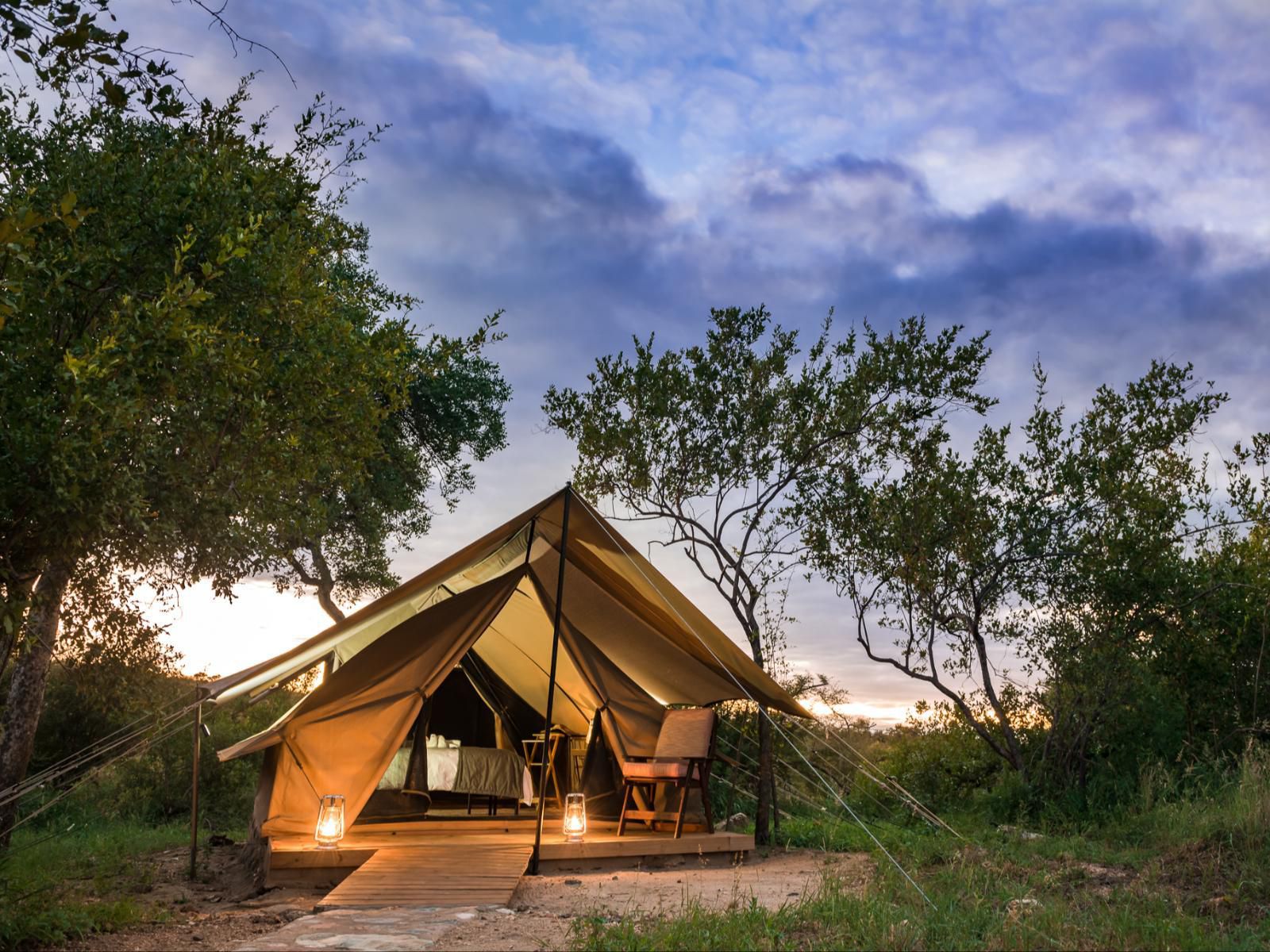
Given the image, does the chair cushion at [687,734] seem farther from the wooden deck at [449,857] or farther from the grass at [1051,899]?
the grass at [1051,899]

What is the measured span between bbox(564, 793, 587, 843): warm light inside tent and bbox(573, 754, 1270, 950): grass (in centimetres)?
185

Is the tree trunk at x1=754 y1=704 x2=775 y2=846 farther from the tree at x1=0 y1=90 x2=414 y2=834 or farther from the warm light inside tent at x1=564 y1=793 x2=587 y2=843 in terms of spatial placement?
the tree at x1=0 y1=90 x2=414 y2=834

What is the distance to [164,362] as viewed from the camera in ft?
15.9

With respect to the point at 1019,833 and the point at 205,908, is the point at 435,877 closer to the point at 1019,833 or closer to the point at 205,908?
the point at 205,908

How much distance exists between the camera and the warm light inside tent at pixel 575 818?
6.40 m

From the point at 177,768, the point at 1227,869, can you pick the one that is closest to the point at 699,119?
the point at 1227,869

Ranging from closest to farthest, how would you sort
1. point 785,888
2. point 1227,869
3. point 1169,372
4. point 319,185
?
point 1227,869, point 785,888, point 319,185, point 1169,372

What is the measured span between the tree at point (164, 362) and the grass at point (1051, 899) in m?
2.74

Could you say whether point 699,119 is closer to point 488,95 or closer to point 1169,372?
point 488,95

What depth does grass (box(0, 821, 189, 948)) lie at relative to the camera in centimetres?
411

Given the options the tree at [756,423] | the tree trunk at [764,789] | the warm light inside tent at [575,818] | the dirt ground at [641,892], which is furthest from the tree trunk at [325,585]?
the dirt ground at [641,892]

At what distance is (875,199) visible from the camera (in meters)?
7.55

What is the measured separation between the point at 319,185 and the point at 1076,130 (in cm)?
492

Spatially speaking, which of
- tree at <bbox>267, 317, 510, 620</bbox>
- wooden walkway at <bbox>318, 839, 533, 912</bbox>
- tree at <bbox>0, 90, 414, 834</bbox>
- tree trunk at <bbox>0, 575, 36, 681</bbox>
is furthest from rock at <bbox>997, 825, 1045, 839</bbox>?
tree at <bbox>267, 317, 510, 620</bbox>
